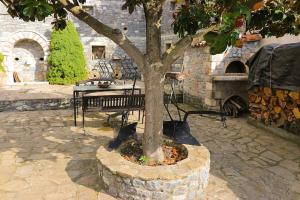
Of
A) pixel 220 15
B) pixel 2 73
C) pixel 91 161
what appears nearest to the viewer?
pixel 220 15

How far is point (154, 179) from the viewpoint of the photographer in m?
2.83

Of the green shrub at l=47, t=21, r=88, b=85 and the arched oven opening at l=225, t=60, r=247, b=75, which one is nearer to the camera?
the arched oven opening at l=225, t=60, r=247, b=75

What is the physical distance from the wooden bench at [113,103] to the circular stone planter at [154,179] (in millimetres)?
2139

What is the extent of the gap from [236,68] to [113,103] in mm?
3838

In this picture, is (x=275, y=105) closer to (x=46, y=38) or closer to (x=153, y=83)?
(x=153, y=83)

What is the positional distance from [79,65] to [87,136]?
26.5ft

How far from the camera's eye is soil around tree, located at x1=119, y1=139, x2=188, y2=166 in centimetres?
331

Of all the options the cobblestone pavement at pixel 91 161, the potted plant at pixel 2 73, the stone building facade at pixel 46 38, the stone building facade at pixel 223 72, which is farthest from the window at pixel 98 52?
the cobblestone pavement at pixel 91 161

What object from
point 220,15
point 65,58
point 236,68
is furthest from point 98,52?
point 220,15

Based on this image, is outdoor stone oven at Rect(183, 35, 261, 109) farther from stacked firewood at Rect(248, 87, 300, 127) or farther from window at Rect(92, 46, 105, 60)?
window at Rect(92, 46, 105, 60)

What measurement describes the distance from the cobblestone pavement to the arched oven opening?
1819mm

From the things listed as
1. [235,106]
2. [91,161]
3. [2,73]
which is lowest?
[91,161]

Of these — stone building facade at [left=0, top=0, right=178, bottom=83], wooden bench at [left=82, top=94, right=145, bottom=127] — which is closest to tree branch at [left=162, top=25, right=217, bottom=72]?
wooden bench at [left=82, top=94, right=145, bottom=127]

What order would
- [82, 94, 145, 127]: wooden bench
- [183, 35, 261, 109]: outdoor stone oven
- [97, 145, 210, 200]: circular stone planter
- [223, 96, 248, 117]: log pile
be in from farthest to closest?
[183, 35, 261, 109]: outdoor stone oven
[223, 96, 248, 117]: log pile
[82, 94, 145, 127]: wooden bench
[97, 145, 210, 200]: circular stone planter
